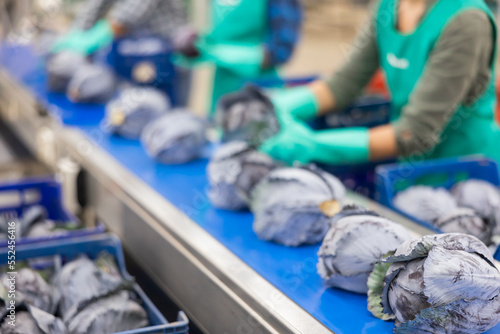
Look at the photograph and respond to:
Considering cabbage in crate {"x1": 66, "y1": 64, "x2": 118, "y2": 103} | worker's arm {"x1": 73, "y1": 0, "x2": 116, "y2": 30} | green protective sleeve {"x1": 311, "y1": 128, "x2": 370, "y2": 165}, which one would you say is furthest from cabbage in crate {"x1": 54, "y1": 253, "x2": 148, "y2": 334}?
worker's arm {"x1": 73, "y1": 0, "x2": 116, "y2": 30}

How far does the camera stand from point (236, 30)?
3527mm

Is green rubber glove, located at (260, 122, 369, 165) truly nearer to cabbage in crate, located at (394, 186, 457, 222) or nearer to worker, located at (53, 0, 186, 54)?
cabbage in crate, located at (394, 186, 457, 222)

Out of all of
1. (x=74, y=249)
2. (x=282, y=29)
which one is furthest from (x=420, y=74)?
(x=282, y=29)

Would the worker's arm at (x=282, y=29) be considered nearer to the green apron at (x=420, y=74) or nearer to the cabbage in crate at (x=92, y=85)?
the cabbage in crate at (x=92, y=85)

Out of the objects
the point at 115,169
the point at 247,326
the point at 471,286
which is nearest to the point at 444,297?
the point at 471,286

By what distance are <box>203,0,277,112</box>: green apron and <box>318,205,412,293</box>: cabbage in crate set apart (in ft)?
7.40

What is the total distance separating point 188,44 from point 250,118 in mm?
1490

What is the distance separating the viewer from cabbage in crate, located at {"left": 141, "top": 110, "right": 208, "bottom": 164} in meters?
2.16

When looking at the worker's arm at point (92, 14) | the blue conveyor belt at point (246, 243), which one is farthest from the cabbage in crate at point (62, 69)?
the worker's arm at point (92, 14)

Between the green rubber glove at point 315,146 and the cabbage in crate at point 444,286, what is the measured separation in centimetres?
81

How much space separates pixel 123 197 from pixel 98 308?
639 mm

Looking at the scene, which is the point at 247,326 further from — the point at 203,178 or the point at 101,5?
the point at 101,5

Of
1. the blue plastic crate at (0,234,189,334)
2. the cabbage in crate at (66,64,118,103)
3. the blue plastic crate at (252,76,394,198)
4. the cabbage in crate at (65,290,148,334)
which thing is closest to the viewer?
the cabbage in crate at (65,290,148,334)

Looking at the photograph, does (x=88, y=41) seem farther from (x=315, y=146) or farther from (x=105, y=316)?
(x=105, y=316)
